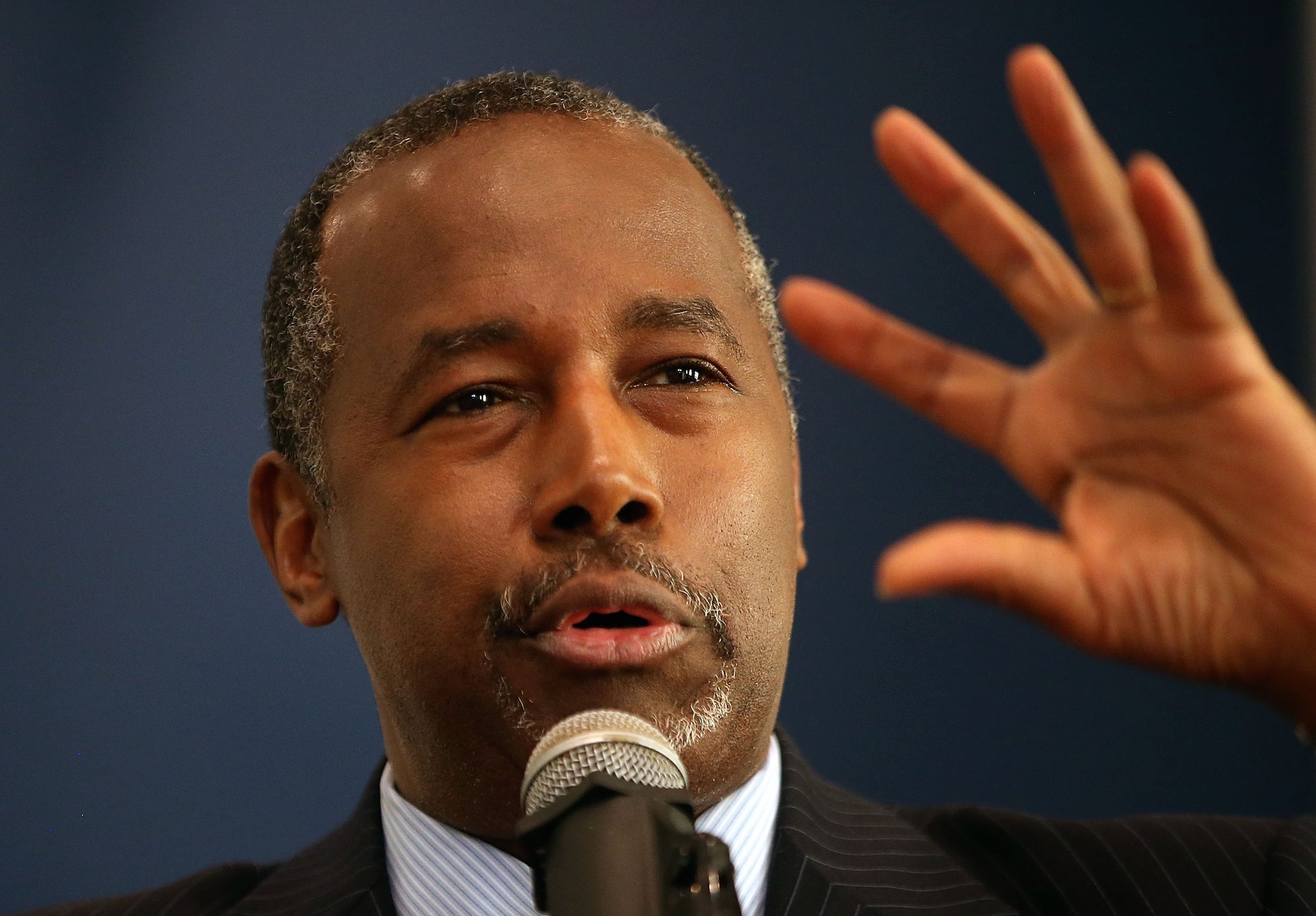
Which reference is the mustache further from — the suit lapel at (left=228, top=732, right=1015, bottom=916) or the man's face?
the suit lapel at (left=228, top=732, right=1015, bottom=916)

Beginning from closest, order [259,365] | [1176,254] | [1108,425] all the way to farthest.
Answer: [1176,254] → [1108,425] → [259,365]

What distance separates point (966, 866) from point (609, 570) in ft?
2.86

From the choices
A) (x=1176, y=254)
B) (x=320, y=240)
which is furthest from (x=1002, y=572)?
(x=320, y=240)

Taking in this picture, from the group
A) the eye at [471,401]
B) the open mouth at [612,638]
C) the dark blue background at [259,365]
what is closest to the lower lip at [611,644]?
the open mouth at [612,638]

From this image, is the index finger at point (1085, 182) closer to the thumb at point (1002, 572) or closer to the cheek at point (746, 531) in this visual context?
the thumb at point (1002, 572)

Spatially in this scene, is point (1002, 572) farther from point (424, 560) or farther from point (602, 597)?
point (424, 560)

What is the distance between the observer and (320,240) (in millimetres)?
2369

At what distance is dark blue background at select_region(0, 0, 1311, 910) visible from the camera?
3.09m

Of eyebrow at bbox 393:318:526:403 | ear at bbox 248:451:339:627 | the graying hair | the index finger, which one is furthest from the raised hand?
ear at bbox 248:451:339:627

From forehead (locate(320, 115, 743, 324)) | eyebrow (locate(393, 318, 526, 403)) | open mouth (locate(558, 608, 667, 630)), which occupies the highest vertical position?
forehead (locate(320, 115, 743, 324))

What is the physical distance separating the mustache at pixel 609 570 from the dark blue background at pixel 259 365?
1.52 meters

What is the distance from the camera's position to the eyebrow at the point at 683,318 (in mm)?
2002

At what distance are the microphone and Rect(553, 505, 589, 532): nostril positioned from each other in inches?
24.7

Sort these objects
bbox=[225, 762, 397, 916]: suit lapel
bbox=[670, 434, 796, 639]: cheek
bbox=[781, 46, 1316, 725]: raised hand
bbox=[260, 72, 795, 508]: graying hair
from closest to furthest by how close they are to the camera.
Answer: bbox=[781, 46, 1316, 725]: raised hand
bbox=[670, 434, 796, 639]: cheek
bbox=[225, 762, 397, 916]: suit lapel
bbox=[260, 72, 795, 508]: graying hair
